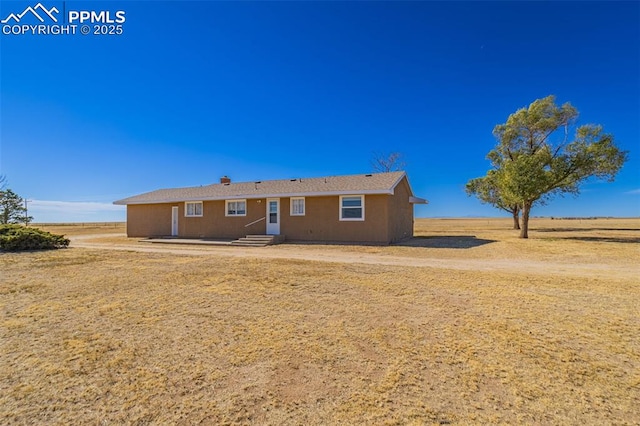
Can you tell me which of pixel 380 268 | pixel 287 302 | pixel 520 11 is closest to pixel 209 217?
pixel 380 268

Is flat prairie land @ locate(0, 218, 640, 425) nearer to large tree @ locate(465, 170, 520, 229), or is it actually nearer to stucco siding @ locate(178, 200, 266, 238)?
stucco siding @ locate(178, 200, 266, 238)

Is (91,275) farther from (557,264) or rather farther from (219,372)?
(557,264)

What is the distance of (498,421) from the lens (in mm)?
2285

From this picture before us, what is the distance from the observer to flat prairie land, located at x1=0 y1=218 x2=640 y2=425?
2.44 meters

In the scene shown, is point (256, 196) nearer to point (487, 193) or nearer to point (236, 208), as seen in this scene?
point (236, 208)

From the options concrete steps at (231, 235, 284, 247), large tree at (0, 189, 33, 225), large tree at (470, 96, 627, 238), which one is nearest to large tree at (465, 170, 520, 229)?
large tree at (470, 96, 627, 238)

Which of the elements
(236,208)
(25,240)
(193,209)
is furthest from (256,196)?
(25,240)

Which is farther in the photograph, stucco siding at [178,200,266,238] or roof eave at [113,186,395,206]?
stucco siding at [178,200,266,238]

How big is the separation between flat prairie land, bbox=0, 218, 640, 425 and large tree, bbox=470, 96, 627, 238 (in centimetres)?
1267

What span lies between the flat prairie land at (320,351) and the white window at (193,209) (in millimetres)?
12666

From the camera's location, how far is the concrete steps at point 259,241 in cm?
1543

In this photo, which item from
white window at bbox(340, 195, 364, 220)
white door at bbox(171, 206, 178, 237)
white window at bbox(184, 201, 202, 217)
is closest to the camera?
white window at bbox(340, 195, 364, 220)

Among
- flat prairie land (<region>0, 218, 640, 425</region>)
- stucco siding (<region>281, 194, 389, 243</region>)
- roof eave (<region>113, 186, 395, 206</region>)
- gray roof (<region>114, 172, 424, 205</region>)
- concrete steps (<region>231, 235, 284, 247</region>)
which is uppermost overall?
gray roof (<region>114, 172, 424, 205</region>)

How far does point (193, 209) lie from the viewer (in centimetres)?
1972
